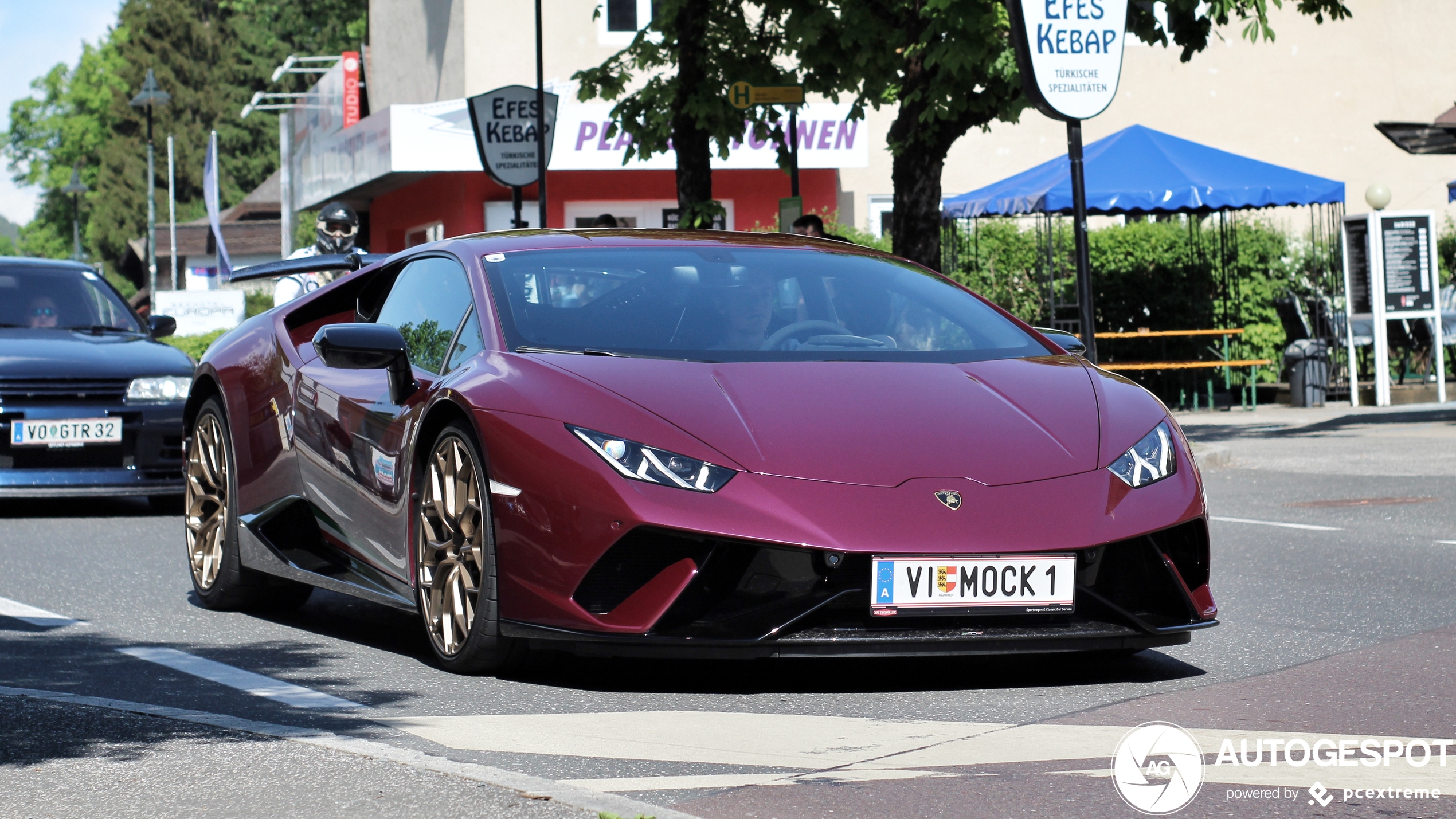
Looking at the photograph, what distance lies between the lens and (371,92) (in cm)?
4322

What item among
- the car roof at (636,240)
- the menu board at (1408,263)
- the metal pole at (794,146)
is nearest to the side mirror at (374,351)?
the car roof at (636,240)

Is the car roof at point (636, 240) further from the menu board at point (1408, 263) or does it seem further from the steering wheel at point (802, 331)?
the menu board at point (1408, 263)

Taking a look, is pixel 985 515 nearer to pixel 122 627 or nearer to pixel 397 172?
pixel 122 627

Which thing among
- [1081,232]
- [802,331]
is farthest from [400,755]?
[1081,232]

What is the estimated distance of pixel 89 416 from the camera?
1148 cm

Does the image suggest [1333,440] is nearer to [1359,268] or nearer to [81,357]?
[1359,268]

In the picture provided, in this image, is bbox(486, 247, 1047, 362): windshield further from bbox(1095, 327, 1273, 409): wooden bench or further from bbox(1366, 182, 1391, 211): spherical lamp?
bbox(1366, 182, 1391, 211): spherical lamp

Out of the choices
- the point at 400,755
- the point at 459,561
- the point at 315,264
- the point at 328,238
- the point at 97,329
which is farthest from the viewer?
the point at 97,329

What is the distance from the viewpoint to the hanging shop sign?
71.4ft

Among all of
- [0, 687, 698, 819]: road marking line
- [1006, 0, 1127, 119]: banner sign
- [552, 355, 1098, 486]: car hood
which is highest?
[1006, 0, 1127, 119]: banner sign

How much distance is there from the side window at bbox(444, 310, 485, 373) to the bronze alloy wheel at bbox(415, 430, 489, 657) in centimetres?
31

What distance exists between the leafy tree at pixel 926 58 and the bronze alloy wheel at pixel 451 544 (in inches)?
413

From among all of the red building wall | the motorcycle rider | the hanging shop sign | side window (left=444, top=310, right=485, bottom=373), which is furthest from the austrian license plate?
the red building wall

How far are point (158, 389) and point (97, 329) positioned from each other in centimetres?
125
